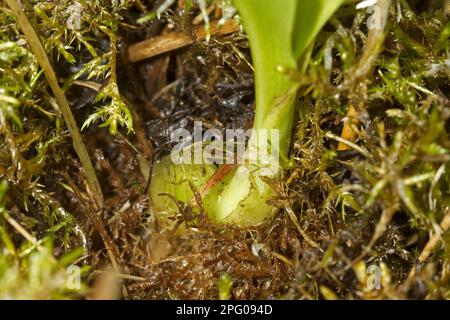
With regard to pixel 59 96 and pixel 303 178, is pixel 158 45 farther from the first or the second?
pixel 303 178

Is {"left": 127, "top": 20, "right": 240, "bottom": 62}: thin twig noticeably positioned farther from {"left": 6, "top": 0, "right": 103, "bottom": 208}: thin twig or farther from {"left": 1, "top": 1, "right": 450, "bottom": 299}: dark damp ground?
{"left": 6, "top": 0, "right": 103, "bottom": 208}: thin twig

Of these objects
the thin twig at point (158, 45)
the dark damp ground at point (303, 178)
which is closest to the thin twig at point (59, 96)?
the dark damp ground at point (303, 178)

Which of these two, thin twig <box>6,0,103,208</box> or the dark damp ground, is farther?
thin twig <box>6,0,103,208</box>

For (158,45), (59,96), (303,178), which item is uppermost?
(158,45)

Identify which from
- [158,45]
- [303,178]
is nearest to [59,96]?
[158,45]

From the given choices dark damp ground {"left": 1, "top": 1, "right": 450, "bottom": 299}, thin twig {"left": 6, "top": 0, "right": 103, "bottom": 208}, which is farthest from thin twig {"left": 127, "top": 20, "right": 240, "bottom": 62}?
thin twig {"left": 6, "top": 0, "right": 103, "bottom": 208}

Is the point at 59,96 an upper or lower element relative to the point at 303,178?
upper

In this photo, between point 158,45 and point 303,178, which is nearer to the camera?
point 303,178

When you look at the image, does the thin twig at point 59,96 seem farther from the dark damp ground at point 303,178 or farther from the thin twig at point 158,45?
the thin twig at point 158,45
